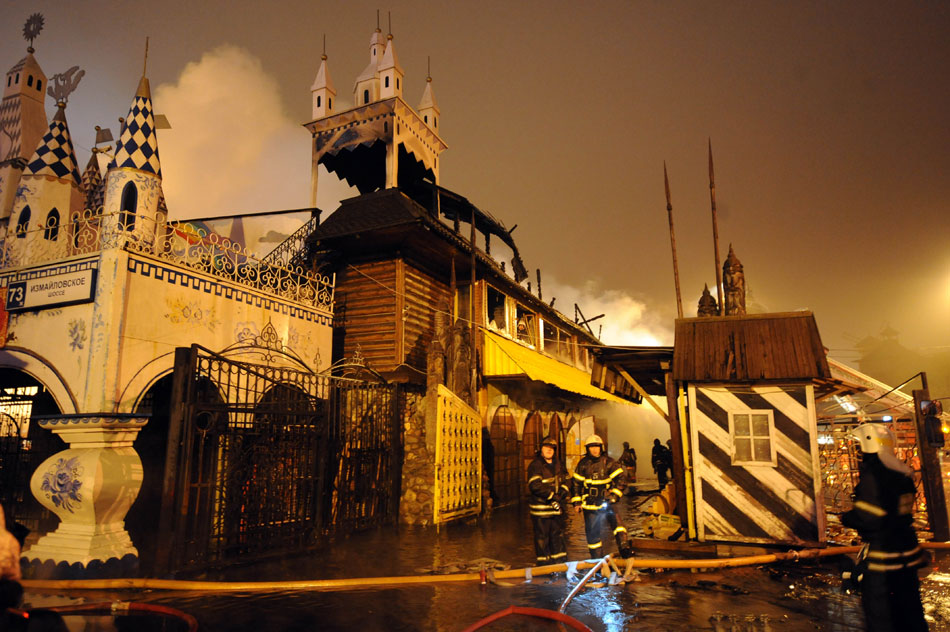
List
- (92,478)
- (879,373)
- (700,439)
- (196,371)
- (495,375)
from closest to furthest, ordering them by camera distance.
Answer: (92,478), (196,371), (700,439), (495,375), (879,373)

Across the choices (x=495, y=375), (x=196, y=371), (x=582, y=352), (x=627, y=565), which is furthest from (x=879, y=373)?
(x=196, y=371)

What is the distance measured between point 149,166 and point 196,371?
376cm

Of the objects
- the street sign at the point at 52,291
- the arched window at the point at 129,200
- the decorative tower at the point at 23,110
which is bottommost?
the street sign at the point at 52,291

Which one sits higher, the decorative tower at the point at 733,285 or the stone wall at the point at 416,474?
the decorative tower at the point at 733,285

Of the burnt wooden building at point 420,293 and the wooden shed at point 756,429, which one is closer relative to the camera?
the wooden shed at point 756,429

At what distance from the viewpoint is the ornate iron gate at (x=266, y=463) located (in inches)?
304

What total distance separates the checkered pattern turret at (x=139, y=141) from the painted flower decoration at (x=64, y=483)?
15.3 ft

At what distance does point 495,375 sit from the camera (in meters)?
16.0

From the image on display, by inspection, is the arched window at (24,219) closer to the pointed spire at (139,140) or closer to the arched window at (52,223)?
the arched window at (52,223)

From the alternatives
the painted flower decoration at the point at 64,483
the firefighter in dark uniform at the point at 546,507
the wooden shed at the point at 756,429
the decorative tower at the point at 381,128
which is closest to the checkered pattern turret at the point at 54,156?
the painted flower decoration at the point at 64,483

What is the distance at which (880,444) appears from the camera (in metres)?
4.55

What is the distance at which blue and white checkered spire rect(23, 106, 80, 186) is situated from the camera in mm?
10539

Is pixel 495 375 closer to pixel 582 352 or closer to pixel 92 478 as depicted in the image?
pixel 92 478

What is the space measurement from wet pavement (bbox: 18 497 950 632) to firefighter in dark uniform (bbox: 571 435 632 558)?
61 centimetres
